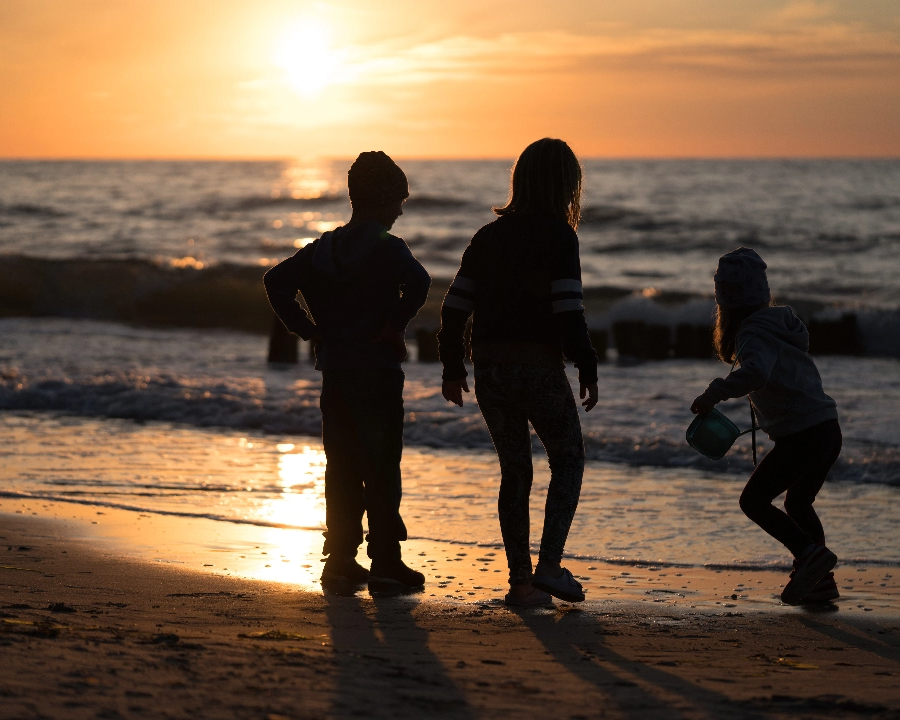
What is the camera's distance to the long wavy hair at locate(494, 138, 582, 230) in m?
4.12

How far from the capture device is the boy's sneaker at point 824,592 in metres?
4.43

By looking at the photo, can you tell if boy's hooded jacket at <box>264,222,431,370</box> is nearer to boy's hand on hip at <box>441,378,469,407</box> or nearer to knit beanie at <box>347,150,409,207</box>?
knit beanie at <box>347,150,409,207</box>

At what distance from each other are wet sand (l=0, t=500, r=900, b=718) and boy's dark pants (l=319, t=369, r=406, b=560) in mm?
245

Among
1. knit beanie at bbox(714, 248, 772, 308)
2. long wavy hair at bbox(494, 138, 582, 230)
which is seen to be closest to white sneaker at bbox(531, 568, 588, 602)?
knit beanie at bbox(714, 248, 772, 308)

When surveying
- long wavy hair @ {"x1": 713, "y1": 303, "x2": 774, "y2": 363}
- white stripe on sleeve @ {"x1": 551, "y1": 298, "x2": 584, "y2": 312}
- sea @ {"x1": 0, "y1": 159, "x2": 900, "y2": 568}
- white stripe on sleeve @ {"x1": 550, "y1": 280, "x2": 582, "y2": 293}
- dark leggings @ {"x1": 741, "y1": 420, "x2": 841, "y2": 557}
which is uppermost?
white stripe on sleeve @ {"x1": 550, "y1": 280, "x2": 582, "y2": 293}

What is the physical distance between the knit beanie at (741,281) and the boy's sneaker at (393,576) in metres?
1.63

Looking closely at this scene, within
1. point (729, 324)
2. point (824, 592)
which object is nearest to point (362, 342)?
point (729, 324)

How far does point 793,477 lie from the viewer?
438 cm

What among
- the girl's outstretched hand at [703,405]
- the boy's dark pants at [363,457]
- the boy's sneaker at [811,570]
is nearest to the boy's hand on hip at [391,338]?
the boy's dark pants at [363,457]

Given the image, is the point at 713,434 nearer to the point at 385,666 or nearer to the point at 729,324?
the point at 729,324

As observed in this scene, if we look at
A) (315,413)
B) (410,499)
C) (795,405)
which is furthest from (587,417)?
(795,405)

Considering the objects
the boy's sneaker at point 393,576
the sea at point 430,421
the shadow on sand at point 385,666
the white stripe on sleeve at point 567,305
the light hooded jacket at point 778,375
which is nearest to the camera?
the shadow on sand at point 385,666

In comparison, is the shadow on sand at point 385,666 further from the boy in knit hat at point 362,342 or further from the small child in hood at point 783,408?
the small child in hood at point 783,408

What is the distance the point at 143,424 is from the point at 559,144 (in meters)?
6.57
